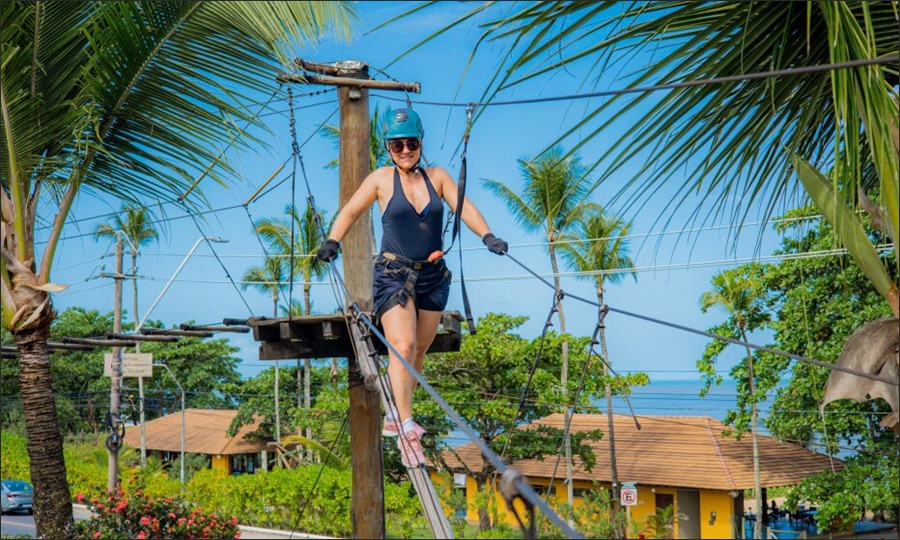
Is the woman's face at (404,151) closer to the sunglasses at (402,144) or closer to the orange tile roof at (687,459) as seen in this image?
the sunglasses at (402,144)

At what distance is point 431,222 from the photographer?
4.57 meters

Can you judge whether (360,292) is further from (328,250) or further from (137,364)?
(137,364)

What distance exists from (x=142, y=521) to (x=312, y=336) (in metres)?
4.96

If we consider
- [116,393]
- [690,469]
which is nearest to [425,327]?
[116,393]

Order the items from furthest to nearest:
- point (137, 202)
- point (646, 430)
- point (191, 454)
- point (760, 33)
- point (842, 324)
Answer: point (191, 454)
point (646, 430)
point (842, 324)
point (137, 202)
point (760, 33)

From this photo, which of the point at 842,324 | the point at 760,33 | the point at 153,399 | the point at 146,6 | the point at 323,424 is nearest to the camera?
the point at 760,33

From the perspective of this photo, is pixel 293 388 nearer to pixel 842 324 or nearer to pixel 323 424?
pixel 323 424

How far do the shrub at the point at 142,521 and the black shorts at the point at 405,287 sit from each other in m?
7.69

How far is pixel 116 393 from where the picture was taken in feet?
81.4

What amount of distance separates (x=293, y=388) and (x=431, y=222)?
36.4 meters

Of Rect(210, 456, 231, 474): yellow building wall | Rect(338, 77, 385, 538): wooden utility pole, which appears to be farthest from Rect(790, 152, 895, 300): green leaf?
Rect(210, 456, 231, 474): yellow building wall

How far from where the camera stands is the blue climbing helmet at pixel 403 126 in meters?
4.60

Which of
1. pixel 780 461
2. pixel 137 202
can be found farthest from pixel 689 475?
pixel 137 202

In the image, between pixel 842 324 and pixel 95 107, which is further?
pixel 842 324
